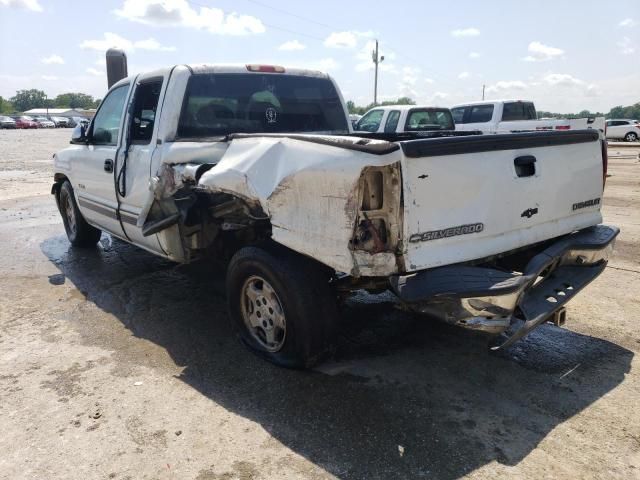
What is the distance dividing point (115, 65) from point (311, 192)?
12093mm

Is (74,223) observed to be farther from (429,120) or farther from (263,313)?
(429,120)

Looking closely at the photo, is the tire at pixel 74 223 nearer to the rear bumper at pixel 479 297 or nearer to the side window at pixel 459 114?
the rear bumper at pixel 479 297

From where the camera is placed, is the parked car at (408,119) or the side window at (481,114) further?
the side window at (481,114)

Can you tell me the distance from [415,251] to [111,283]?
382 cm

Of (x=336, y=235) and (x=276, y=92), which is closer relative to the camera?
(x=336, y=235)

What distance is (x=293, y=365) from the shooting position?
3.50 metres

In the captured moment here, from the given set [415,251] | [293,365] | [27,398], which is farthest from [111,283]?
[415,251]

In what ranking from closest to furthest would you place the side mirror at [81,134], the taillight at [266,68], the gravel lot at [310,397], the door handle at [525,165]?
the gravel lot at [310,397], the door handle at [525,165], the taillight at [266,68], the side mirror at [81,134]

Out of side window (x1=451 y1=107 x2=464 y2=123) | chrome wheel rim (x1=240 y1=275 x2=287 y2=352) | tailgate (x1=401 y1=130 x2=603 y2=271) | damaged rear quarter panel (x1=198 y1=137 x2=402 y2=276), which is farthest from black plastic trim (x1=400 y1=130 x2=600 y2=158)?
side window (x1=451 y1=107 x2=464 y2=123)

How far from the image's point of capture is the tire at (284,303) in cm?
329

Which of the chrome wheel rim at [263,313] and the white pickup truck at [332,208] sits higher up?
the white pickup truck at [332,208]

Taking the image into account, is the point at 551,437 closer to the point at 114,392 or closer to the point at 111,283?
the point at 114,392

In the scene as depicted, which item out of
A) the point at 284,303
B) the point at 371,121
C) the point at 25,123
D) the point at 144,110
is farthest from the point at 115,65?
the point at 25,123

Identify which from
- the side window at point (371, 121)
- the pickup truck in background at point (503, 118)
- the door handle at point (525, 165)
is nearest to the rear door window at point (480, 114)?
the pickup truck in background at point (503, 118)
